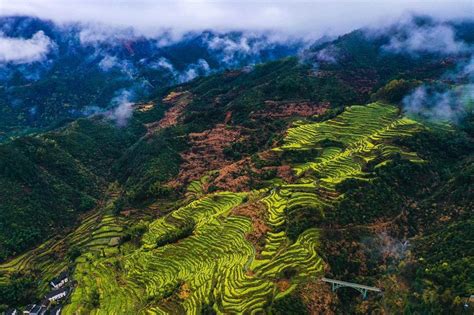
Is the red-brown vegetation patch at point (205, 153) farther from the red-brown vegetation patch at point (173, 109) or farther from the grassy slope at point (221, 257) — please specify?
the red-brown vegetation patch at point (173, 109)

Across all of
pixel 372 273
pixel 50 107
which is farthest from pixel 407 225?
pixel 50 107

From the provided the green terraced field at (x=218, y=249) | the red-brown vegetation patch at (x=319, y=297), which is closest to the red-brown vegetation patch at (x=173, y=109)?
the green terraced field at (x=218, y=249)

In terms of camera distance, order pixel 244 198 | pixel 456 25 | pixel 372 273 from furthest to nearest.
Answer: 1. pixel 456 25
2. pixel 244 198
3. pixel 372 273

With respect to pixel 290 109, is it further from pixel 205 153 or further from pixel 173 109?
pixel 173 109

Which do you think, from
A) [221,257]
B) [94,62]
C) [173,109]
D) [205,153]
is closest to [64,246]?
[221,257]

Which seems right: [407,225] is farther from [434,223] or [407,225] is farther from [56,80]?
[56,80]

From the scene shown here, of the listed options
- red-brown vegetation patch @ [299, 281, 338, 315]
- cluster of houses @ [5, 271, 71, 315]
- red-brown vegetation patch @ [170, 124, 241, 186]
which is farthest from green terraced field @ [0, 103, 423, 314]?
red-brown vegetation patch @ [170, 124, 241, 186]
